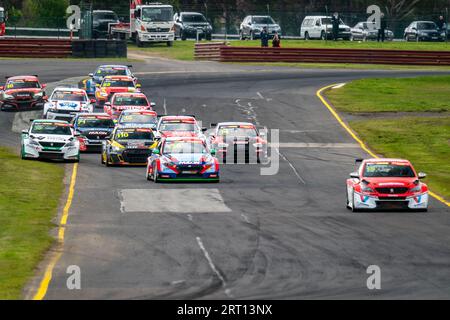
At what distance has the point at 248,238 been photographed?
1099 inches

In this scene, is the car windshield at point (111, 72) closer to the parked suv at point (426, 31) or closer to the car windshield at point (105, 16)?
the car windshield at point (105, 16)

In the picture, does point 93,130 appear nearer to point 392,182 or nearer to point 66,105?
point 66,105

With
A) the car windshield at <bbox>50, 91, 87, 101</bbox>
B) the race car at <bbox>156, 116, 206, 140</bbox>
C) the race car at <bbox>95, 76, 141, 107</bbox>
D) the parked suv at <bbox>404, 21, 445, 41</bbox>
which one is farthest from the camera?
the parked suv at <bbox>404, 21, 445, 41</bbox>

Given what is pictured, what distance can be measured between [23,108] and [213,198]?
29065 mm

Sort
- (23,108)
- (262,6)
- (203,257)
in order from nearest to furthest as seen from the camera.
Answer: (203,257), (23,108), (262,6)

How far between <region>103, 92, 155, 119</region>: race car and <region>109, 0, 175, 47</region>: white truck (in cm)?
3216

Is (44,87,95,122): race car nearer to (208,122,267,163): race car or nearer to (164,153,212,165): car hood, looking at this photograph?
(208,122,267,163): race car

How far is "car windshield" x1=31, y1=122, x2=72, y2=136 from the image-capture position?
4538cm

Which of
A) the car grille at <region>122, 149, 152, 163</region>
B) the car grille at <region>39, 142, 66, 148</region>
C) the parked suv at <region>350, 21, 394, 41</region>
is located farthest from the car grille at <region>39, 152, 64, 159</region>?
the parked suv at <region>350, 21, 394, 41</region>

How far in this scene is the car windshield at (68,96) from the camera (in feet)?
190

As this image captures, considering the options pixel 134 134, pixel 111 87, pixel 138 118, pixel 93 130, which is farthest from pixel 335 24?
pixel 134 134

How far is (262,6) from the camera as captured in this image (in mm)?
118750

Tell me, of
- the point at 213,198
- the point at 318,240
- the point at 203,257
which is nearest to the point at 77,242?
the point at 203,257

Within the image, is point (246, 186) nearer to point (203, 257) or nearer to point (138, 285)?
point (203, 257)
